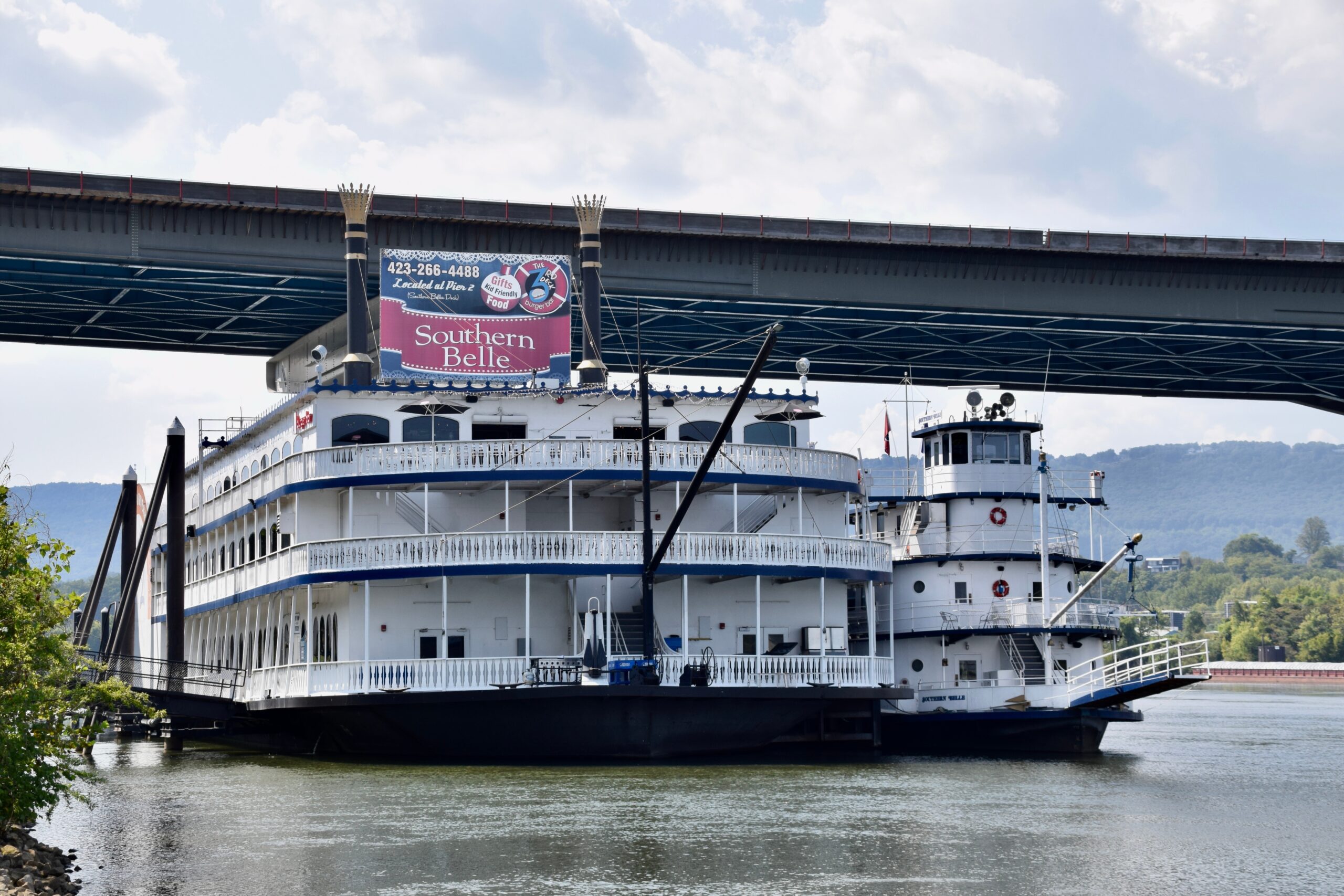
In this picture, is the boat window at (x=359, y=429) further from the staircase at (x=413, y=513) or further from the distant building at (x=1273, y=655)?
the distant building at (x=1273, y=655)

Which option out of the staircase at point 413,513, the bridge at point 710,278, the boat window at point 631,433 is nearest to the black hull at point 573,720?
the staircase at point 413,513

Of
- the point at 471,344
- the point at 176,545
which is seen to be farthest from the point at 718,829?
the point at 176,545

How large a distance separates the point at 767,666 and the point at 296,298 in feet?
107

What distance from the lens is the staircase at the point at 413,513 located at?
44.8 metres

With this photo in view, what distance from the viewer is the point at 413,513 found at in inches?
1769

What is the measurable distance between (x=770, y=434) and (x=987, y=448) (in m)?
7.40

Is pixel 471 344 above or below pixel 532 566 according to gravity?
above

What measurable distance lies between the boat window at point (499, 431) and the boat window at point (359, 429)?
2274 millimetres

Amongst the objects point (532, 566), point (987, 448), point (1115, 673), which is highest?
point (987, 448)

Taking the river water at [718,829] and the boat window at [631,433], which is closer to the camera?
the river water at [718,829]

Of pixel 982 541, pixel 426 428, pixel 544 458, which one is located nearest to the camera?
pixel 544 458

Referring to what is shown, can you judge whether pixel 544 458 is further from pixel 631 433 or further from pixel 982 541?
pixel 982 541

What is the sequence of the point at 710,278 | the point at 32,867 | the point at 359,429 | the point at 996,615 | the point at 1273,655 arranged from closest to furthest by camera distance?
the point at 32,867 → the point at 359,429 → the point at 996,615 → the point at 710,278 → the point at 1273,655

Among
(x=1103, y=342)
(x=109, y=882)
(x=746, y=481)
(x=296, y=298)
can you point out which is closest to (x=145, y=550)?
(x=296, y=298)
